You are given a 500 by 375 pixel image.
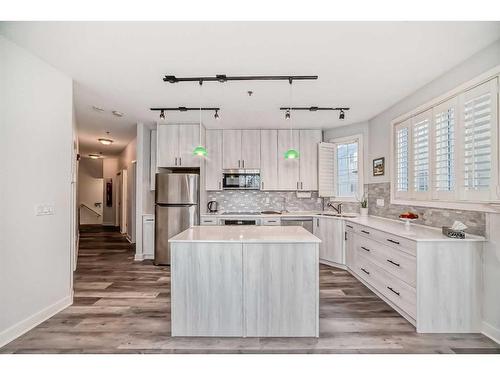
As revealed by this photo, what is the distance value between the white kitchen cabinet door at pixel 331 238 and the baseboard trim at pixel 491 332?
214 cm

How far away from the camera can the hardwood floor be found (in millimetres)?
2285

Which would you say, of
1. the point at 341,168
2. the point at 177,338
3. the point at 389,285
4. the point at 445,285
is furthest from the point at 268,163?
the point at 177,338

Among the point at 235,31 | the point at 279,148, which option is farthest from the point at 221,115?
the point at 235,31

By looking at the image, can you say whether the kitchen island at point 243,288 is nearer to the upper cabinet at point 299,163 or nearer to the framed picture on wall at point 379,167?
the framed picture on wall at point 379,167

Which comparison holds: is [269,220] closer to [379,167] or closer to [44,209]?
[379,167]

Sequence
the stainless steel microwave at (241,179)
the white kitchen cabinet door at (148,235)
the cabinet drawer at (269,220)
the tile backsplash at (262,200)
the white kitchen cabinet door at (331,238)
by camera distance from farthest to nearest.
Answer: the tile backsplash at (262,200)
the stainless steel microwave at (241,179)
the white kitchen cabinet door at (148,235)
the cabinet drawer at (269,220)
the white kitchen cabinet door at (331,238)

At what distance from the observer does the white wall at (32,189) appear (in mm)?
2434

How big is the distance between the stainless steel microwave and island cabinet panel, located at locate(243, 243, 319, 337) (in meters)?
3.05

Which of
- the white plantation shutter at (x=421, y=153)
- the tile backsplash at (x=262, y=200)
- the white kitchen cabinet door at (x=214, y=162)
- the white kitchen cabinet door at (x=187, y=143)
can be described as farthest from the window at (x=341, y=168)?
the white kitchen cabinet door at (x=187, y=143)

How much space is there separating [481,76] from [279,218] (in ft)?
Answer: 11.0

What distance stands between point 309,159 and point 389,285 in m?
2.99

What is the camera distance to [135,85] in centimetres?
336
